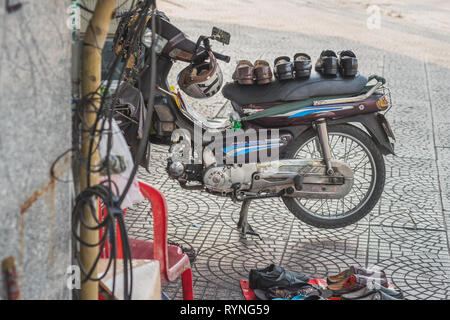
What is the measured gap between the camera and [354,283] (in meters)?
4.07

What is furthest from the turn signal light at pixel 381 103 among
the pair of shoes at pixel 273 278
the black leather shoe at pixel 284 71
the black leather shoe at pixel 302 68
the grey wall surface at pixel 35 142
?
the grey wall surface at pixel 35 142

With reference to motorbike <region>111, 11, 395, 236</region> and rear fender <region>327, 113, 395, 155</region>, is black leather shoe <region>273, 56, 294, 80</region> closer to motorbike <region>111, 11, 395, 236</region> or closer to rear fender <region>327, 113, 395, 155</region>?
motorbike <region>111, 11, 395, 236</region>

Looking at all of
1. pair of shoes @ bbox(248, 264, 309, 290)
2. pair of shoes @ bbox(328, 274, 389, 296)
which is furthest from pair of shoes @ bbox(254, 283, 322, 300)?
pair of shoes @ bbox(328, 274, 389, 296)

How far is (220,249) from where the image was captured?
16.1 ft

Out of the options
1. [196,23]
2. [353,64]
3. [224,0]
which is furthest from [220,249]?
[224,0]

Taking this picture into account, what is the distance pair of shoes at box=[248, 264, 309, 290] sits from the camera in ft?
13.6

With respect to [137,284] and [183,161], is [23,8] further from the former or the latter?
[183,161]

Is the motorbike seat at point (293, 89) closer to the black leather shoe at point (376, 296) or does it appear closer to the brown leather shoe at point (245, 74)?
the brown leather shoe at point (245, 74)

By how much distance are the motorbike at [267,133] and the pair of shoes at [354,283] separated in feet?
3.18

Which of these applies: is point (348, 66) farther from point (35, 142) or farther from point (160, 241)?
point (35, 142)

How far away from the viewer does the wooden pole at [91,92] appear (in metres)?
2.72

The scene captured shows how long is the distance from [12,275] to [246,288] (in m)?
2.17

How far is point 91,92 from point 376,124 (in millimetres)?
2883

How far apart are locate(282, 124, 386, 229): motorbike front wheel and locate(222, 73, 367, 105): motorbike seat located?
0.93 feet
